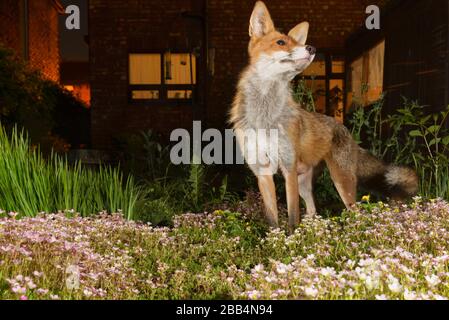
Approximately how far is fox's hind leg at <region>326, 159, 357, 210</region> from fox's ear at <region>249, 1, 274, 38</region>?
1.38 m

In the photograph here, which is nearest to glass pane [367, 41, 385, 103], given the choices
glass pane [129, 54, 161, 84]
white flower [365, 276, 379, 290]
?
glass pane [129, 54, 161, 84]

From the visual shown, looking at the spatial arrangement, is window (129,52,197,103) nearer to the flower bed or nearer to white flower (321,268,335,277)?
the flower bed

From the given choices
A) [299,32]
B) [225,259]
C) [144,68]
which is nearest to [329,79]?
[144,68]

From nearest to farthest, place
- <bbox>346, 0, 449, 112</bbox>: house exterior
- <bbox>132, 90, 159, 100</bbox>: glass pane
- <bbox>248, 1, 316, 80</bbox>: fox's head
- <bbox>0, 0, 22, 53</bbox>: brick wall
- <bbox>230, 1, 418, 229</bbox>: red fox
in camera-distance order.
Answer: <bbox>248, 1, 316, 80</bbox>: fox's head
<bbox>230, 1, 418, 229</bbox>: red fox
<bbox>346, 0, 449, 112</bbox>: house exterior
<bbox>0, 0, 22, 53</bbox>: brick wall
<bbox>132, 90, 159, 100</bbox>: glass pane

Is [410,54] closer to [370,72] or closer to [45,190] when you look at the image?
[370,72]

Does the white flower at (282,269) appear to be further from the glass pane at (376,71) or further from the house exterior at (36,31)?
the glass pane at (376,71)

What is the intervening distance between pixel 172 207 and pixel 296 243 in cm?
240

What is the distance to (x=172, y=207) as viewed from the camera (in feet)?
22.6

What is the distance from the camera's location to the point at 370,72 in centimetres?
1387

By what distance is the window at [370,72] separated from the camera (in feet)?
42.3

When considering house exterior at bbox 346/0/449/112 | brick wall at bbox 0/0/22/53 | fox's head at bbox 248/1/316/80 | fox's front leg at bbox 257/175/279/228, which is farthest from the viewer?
brick wall at bbox 0/0/22/53

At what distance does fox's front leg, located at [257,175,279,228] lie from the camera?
5.25 m

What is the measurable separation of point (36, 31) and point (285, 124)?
18.3 meters
